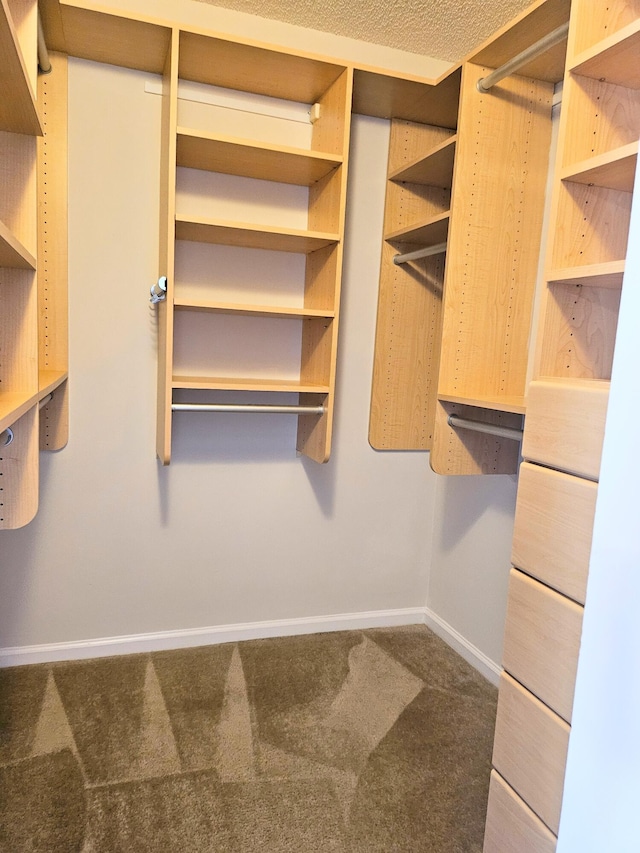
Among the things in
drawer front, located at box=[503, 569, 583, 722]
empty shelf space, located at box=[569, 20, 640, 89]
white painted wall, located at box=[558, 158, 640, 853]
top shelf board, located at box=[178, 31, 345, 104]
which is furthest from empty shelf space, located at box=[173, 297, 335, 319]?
white painted wall, located at box=[558, 158, 640, 853]

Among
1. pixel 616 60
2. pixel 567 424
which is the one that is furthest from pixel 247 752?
pixel 616 60

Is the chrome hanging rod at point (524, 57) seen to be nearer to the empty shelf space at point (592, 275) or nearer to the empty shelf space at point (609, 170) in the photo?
the empty shelf space at point (609, 170)

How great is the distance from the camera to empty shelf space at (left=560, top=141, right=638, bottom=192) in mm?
1306

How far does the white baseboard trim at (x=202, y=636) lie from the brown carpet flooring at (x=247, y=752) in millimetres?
50

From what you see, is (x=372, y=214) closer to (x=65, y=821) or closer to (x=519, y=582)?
(x=519, y=582)

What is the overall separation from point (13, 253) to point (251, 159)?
3.64 feet

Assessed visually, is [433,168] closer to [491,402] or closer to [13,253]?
[491,402]

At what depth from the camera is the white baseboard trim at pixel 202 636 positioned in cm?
228

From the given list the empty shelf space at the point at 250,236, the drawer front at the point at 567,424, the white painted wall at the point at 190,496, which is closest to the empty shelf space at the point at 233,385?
the white painted wall at the point at 190,496

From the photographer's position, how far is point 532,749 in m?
1.26

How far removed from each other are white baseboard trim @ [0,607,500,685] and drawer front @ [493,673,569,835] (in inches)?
40.1

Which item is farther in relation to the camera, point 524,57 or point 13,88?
point 524,57

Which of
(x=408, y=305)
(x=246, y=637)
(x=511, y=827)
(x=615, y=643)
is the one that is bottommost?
(x=246, y=637)

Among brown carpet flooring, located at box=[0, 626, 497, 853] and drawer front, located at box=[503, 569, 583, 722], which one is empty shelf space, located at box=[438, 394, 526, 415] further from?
brown carpet flooring, located at box=[0, 626, 497, 853]
